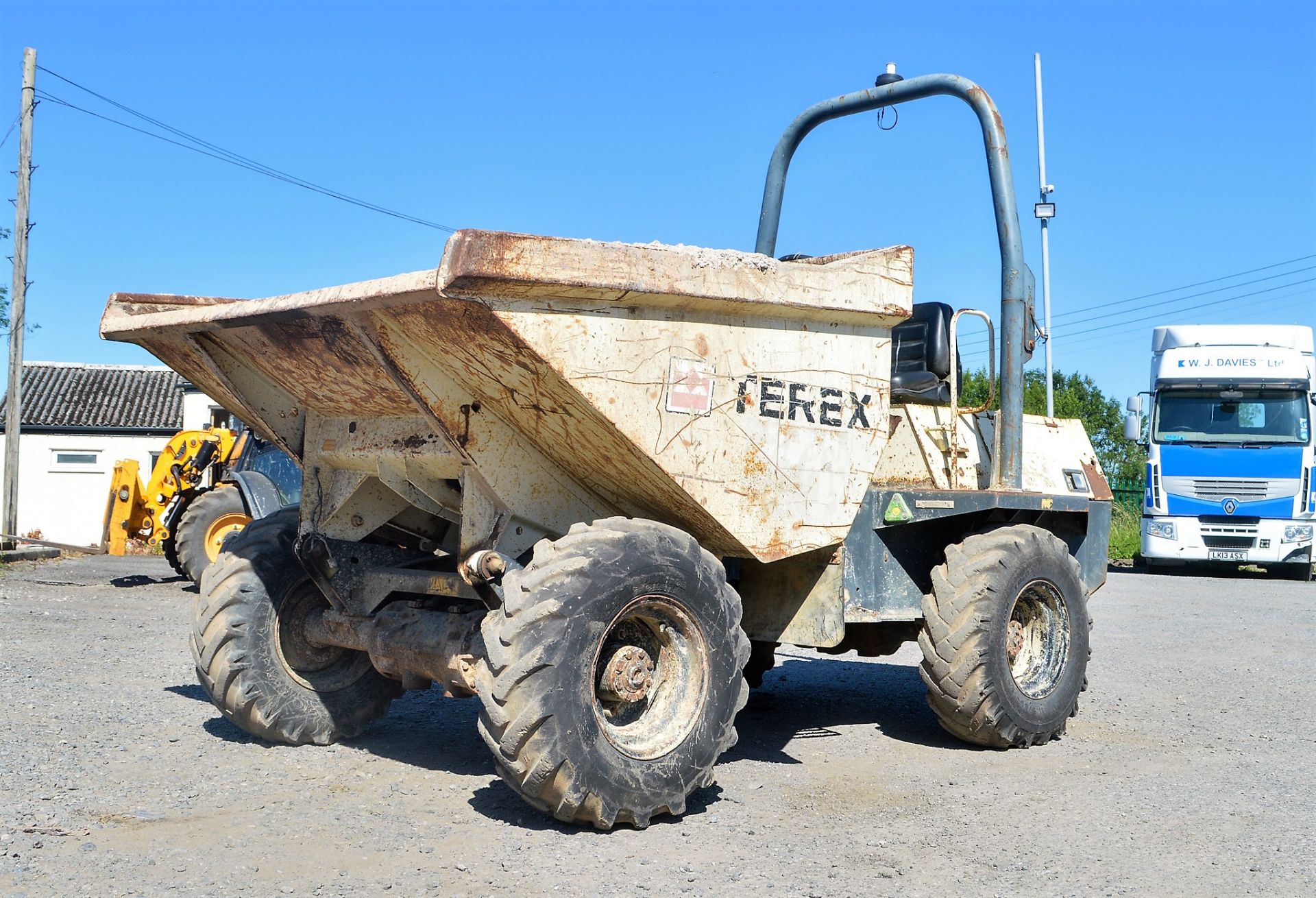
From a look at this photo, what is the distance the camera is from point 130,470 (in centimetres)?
1566

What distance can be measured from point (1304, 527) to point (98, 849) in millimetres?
17464

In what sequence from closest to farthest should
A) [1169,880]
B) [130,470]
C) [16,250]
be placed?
[1169,880], [130,470], [16,250]

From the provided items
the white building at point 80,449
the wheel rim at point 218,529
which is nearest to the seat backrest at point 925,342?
the wheel rim at point 218,529

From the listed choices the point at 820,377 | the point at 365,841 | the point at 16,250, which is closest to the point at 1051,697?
the point at 820,377

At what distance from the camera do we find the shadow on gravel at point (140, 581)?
1538cm

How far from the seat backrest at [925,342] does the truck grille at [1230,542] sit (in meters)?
13.3

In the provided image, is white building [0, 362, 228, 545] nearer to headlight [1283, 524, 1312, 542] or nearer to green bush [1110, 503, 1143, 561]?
green bush [1110, 503, 1143, 561]

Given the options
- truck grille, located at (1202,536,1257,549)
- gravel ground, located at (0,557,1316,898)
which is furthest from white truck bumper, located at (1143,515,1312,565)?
gravel ground, located at (0,557,1316,898)

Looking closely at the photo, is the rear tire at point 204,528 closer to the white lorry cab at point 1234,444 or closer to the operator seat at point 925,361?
the operator seat at point 925,361

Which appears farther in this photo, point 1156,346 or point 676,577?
point 1156,346

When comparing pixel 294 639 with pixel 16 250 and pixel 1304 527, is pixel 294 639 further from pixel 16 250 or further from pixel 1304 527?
pixel 16 250

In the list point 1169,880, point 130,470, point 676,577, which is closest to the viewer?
point 1169,880

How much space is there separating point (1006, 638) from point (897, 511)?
2.77 ft

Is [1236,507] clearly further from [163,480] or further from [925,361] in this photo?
[163,480]
